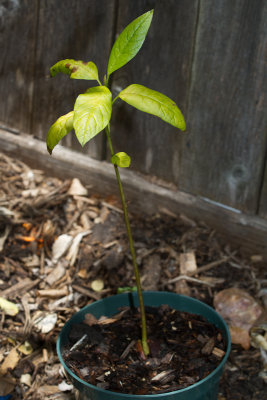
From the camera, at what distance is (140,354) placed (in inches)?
74.1

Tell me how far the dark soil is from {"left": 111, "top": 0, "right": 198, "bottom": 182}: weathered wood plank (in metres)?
0.86

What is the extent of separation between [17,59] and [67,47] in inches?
15.3

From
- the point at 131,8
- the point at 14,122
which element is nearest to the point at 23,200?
the point at 14,122

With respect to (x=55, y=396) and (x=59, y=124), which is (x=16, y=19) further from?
(x=55, y=396)

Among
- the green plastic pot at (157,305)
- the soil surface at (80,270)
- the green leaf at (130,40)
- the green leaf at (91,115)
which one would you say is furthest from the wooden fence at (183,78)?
the green leaf at (91,115)

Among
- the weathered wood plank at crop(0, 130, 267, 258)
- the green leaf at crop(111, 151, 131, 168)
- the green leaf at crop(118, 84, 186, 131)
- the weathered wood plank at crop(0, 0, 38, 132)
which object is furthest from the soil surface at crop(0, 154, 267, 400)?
the green leaf at crop(118, 84, 186, 131)

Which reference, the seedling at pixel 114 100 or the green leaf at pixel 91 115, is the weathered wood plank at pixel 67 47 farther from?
the green leaf at pixel 91 115

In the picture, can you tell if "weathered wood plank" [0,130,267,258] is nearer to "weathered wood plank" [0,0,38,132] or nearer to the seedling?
"weathered wood plank" [0,0,38,132]

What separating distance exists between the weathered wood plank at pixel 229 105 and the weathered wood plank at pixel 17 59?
40.6 inches

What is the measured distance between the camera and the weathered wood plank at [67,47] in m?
2.64

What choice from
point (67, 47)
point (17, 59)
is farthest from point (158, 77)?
point (17, 59)

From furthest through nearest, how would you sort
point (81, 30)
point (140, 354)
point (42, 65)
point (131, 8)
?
1. point (42, 65)
2. point (81, 30)
3. point (131, 8)
4. point (140, 354)

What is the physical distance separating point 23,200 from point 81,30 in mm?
917

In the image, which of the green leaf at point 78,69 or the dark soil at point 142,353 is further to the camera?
the dark soil at point 142,353
